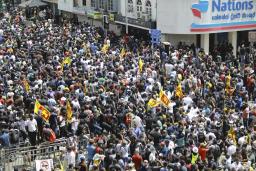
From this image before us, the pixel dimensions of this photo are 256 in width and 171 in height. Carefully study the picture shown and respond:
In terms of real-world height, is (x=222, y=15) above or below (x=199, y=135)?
above

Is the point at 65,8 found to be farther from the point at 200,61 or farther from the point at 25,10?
the point at 200,61

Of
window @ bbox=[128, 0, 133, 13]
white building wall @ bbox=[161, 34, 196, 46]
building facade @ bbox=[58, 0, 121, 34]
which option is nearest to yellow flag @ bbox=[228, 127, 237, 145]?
white building wall @ bbox=[161, 34, 196, 46]

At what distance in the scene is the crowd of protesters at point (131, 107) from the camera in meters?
17.8

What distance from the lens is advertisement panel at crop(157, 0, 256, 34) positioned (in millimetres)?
37219

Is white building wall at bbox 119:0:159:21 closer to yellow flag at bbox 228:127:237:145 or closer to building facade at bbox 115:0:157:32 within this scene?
building facade at bbox 115:0:157:32

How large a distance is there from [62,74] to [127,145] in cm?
913

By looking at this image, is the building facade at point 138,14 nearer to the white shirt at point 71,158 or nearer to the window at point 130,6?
the window at point 130,6

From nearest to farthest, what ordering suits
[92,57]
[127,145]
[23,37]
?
[127,145] → [92,57] → [23,37]

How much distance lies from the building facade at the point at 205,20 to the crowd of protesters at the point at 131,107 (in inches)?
206

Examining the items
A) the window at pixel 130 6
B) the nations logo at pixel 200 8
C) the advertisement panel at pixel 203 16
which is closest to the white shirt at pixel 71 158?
the advertisement panel at pixel 203 16

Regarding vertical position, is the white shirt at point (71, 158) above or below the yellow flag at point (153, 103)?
below

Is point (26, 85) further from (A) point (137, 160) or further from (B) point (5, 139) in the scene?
(A) point (137, 160)

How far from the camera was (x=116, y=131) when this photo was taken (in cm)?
2014

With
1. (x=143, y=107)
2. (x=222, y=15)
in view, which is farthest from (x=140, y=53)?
(x=143, y=107)
